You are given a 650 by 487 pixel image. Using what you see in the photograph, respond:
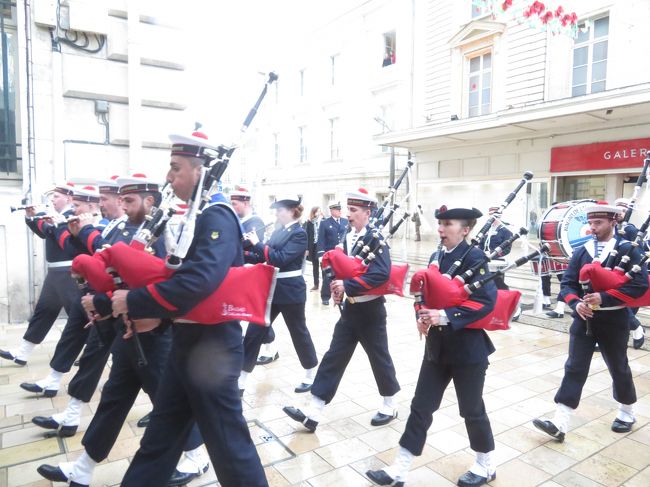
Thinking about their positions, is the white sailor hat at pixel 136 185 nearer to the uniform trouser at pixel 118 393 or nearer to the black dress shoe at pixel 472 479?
the uniform trouser at pixel 118 393

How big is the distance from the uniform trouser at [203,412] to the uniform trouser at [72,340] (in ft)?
7.58

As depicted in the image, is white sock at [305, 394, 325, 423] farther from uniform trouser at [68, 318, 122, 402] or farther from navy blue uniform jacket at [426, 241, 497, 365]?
uniform trouser at [68, 318, 122, 402]

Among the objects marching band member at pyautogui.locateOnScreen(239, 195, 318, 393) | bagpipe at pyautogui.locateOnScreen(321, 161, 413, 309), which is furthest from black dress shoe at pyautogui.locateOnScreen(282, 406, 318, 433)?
bagpipe at pyautogui.locateOnScreen(321, 161, 413, 309)

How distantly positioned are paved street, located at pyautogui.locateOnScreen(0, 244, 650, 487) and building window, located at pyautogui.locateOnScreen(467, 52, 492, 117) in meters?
13.7

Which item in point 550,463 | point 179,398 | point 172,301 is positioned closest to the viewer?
point 172,301

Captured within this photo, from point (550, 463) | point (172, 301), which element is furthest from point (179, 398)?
point (550, 463)

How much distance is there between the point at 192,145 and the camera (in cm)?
253

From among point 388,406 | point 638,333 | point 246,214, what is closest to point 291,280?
point 246,214

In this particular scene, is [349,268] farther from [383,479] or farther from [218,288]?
[218,288]

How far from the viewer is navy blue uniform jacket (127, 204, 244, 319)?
2.25 meters

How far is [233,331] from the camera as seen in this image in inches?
102

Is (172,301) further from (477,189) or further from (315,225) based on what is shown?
(477,189)

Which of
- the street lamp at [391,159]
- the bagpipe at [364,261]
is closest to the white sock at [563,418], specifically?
the bagpipe at [364,261]

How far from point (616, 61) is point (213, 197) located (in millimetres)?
15014
